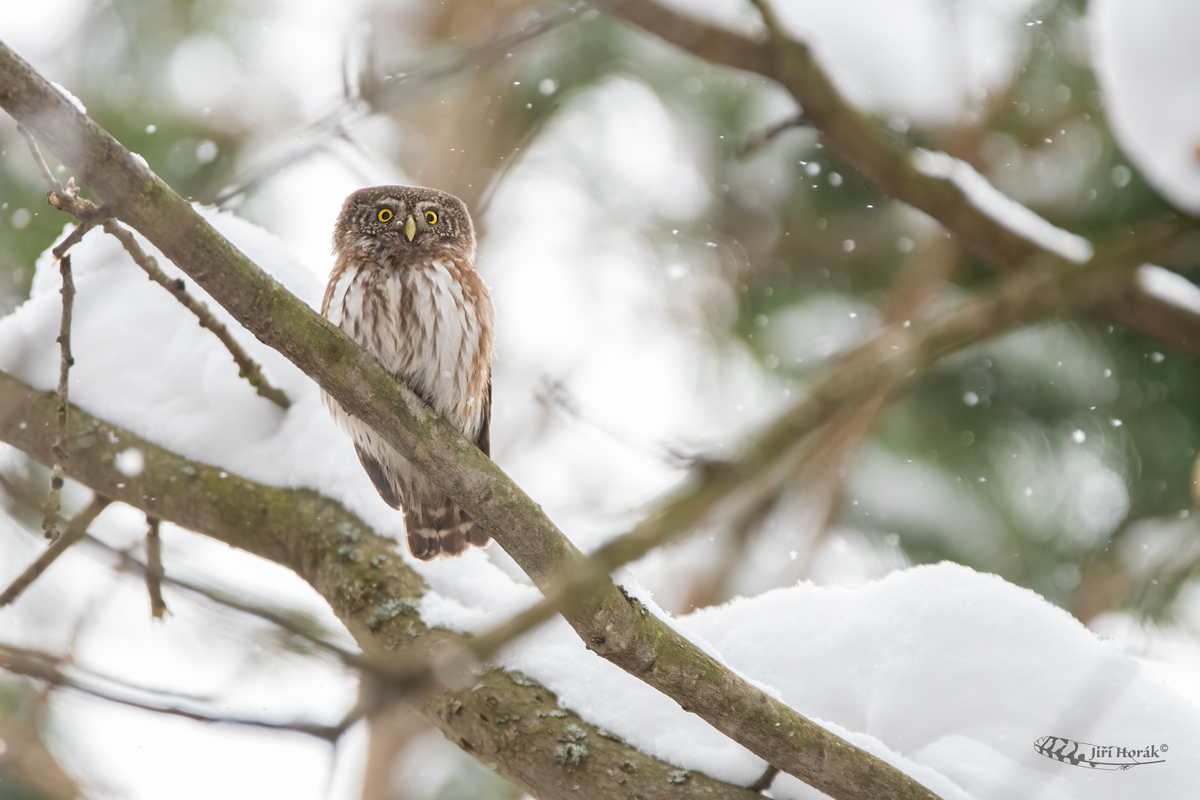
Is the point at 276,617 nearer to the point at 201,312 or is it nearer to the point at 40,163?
the point at 40,163

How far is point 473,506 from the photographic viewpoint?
1.98 metres

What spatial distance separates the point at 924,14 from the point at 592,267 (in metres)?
2.40

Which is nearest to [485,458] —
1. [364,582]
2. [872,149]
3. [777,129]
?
[364,582]

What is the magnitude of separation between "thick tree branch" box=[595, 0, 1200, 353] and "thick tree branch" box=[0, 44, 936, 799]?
7.23 feet

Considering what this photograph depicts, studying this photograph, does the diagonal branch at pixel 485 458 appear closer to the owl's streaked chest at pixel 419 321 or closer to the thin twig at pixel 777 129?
the owl's streaked chest at pixel 419 321

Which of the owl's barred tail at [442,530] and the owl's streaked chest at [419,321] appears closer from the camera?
the owl's barred tail at [442,530]

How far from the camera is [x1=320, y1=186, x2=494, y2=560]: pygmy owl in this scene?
298cm

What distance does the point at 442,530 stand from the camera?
2.98 metres

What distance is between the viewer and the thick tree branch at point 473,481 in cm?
168

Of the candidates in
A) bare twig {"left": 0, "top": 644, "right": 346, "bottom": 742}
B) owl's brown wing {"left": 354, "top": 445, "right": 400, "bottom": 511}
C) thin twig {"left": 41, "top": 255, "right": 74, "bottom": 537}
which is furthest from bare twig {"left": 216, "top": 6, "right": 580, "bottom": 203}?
bare twig {"left": 0, "top": 644, "right": 346, "bottom": 742}

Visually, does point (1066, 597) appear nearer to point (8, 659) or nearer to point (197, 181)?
point (8, 659)

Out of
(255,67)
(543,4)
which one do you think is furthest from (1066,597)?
(255,67)

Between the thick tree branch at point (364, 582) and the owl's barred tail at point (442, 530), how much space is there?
13 centimetres

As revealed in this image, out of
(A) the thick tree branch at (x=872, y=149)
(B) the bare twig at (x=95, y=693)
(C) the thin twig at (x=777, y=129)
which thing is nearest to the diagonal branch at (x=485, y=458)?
(B) the bare twig at (x=95, y=693)
